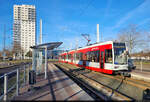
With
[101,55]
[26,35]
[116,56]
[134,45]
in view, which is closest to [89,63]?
[101,55]

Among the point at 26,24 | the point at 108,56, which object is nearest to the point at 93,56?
the point at 108,56

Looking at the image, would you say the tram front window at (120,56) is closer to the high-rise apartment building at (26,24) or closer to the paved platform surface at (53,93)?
the paved platform surface at (53,93)

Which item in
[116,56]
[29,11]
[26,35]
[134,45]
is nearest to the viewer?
[116,56]

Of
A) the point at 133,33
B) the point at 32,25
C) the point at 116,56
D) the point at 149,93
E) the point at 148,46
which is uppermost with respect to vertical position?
the point at 32,25

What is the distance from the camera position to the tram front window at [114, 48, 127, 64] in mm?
10375

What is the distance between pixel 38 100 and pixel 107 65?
7.53m

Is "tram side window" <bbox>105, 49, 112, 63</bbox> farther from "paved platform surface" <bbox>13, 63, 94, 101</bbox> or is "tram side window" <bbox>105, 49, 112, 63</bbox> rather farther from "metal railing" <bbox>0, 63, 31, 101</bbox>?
"metal railing" <bbox>0, 63, 31, 101</bbox>

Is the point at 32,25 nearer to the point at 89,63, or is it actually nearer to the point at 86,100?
the point at 89,63

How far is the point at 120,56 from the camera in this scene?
1057 centimetres

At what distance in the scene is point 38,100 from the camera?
465cm

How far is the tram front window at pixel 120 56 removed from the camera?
10375 millimetres

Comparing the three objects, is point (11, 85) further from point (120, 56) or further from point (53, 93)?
point (120, 56)

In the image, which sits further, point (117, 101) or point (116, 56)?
point (116, 56)

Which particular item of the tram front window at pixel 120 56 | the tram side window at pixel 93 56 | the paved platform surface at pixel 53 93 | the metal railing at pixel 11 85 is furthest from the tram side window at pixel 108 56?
the metal railing at pixel 11 85
